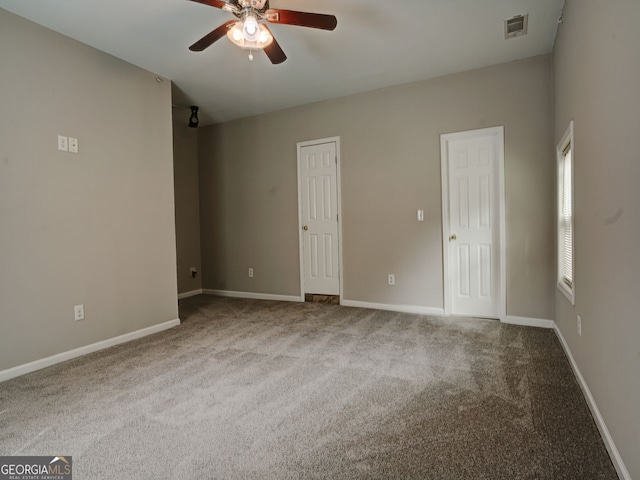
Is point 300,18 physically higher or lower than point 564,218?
higher

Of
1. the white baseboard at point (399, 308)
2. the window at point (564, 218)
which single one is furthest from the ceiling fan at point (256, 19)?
the white baseboard at point (399, 308)

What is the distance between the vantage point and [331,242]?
4.53 m

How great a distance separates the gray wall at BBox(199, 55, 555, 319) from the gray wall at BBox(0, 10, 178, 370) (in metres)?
1.49

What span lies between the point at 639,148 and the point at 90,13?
3.45 m

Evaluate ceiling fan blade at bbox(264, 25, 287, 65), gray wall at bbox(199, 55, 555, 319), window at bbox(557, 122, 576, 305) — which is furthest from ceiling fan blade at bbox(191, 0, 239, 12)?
window at bbox(557, 122, 576, 305)

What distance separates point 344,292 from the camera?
446 cm

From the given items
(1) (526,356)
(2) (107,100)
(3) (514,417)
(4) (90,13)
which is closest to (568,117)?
(1) (526,356)

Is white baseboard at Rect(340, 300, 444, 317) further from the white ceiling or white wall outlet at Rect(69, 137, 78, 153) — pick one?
white wall outlet at Rect(69, 137, 78, 153)

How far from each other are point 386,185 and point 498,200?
1220 mm

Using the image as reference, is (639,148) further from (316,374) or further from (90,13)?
(90,13)

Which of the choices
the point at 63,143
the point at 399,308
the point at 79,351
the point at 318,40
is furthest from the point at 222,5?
the point at 399,308

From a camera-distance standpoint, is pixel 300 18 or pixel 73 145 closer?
pixel 300 18

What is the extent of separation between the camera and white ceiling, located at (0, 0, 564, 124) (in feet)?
8.36

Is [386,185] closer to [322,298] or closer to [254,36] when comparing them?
[322,298]
